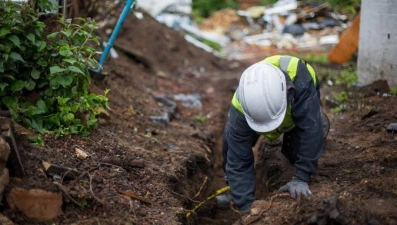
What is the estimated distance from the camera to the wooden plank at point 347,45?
9.97 meters

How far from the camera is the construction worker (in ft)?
14.6

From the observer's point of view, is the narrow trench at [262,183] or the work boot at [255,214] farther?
the narrow trench at [262,183]

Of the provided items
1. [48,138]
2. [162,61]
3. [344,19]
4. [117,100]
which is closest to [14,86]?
[48,138]

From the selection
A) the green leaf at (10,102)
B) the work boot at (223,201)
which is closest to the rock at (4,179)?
the green leaf at (10,102)

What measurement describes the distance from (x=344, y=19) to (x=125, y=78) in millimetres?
9467

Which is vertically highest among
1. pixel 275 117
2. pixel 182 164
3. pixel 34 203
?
pixel 275 117

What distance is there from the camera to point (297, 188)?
15.5 feet

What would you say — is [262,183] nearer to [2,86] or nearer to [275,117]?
[275,117]

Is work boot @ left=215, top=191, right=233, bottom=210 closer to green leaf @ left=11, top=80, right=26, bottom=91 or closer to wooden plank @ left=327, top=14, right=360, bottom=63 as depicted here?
green leaf @ left=11, top=80, right=26, bottom=91

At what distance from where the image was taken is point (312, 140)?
470cm

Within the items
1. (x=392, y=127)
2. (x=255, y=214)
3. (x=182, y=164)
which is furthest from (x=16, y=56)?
(x=392, y=127)

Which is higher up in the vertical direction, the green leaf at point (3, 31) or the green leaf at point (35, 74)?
the green leaf at point (3, 31)

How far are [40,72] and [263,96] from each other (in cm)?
213

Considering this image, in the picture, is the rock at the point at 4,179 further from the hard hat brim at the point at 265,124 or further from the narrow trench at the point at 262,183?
the hard hat brim at the point at 265,124
